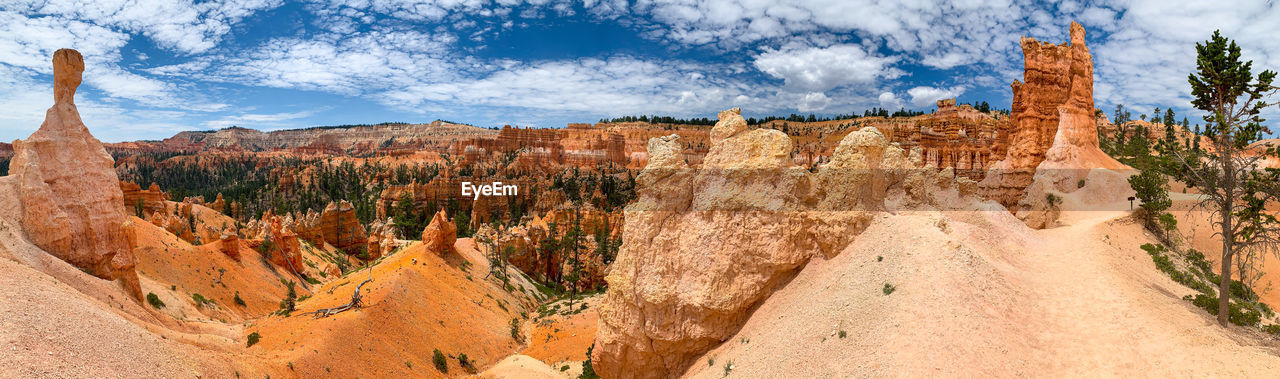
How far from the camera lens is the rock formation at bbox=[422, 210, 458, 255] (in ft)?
118

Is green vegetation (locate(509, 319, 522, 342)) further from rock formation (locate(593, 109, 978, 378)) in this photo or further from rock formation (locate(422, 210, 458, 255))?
rock formation (locate(593, 109, 978, 378))

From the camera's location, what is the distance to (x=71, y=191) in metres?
17.9

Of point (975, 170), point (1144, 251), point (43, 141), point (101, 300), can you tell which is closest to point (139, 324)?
point (101, 300)

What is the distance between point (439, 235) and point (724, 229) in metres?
26.8

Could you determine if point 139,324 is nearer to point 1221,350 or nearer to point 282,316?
point 282,316

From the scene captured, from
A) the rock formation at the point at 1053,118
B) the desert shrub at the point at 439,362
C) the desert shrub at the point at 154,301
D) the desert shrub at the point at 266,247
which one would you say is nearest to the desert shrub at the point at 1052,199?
the rock formation at the point at 1053,118

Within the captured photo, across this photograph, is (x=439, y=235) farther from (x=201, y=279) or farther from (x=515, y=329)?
(x=201, y=279)

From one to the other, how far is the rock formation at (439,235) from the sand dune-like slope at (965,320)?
26.4 metres

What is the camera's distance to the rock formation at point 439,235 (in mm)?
35969

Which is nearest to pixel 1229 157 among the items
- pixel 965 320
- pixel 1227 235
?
pixel 1227 235

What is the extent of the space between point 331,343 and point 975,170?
43.5 m

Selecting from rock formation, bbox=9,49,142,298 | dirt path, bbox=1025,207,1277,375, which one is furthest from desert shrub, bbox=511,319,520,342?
dirt path, bbox=1025,207,1277,375

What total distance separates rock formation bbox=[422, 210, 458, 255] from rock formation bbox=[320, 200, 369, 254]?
618 inches

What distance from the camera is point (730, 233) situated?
14297 millimetres
